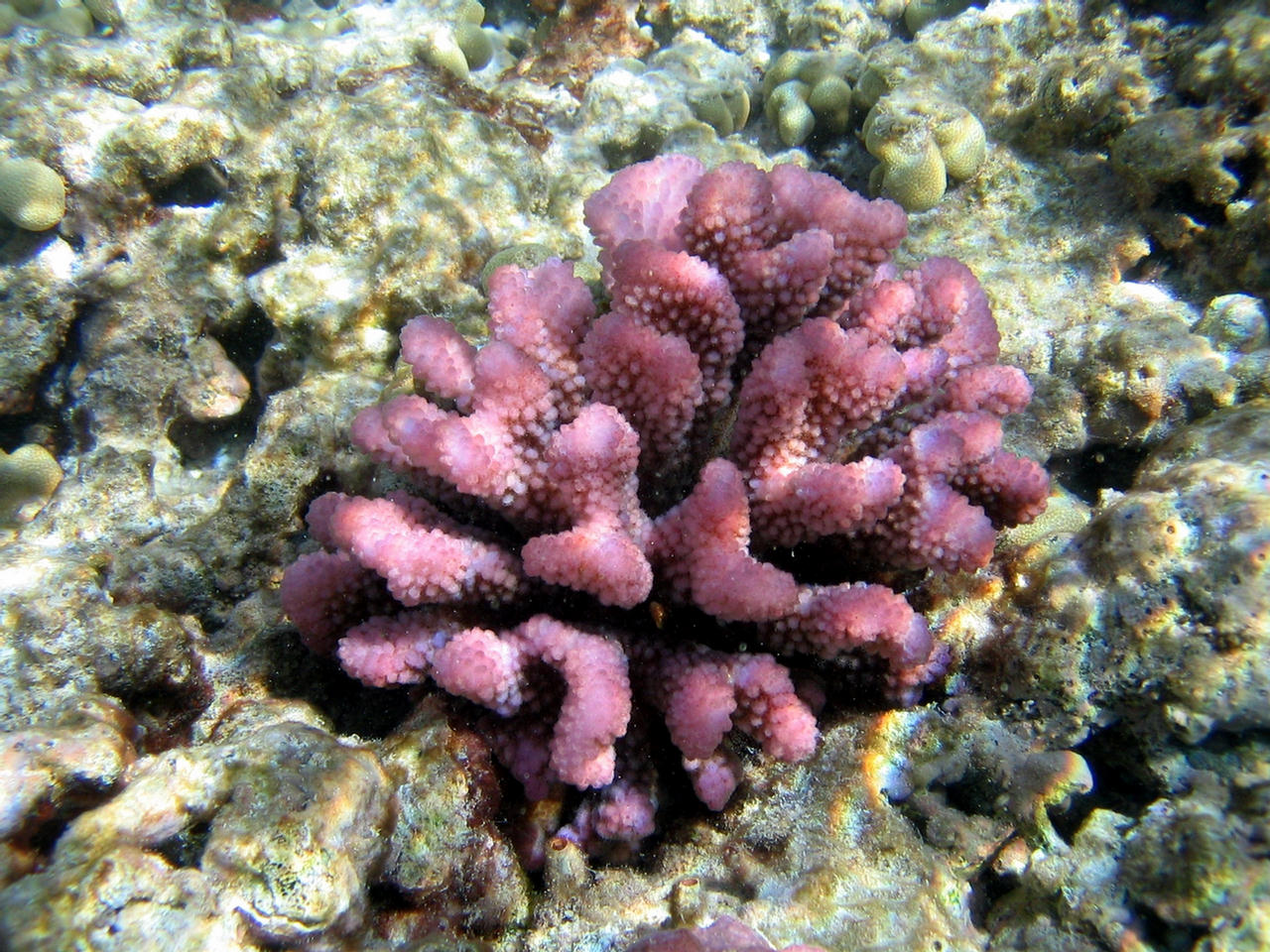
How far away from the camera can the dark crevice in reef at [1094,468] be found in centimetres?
283

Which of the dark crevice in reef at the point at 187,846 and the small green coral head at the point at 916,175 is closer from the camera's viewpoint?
the dark crevice in reef at the point at 187,846

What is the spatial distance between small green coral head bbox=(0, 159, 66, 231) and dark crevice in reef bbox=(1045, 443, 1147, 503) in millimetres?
5595

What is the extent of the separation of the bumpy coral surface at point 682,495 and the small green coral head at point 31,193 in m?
3.58

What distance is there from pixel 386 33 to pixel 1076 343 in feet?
20.8

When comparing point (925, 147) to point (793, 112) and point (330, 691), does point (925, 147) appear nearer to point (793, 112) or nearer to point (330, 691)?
point (793, 112)

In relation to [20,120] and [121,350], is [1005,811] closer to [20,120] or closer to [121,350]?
[121,350]

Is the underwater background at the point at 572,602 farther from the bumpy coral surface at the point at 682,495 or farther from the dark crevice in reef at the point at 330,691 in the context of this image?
the bumpy coral surface at the point at 682,495

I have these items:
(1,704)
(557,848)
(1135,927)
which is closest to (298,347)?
(1,704)

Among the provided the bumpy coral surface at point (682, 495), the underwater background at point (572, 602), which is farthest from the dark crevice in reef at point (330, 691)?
the bumpy coral surface at point (682, 495)

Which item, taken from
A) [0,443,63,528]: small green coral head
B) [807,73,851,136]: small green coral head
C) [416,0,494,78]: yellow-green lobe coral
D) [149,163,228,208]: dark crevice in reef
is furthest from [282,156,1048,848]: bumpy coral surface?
[416,0,494,78]: yellow-green lobe coral

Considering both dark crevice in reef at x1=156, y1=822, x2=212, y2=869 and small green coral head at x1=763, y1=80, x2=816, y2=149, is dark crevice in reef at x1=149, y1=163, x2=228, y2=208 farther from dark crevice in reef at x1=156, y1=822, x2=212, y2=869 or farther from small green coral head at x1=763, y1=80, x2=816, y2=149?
dark crevice in reef at x1=156, y1=822, x2=212, y2=869

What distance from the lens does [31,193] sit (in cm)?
402

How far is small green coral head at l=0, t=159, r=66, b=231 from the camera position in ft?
13.1

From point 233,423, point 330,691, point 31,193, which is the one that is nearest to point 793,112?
point 233,423
